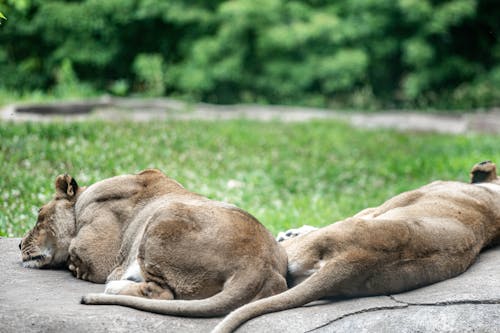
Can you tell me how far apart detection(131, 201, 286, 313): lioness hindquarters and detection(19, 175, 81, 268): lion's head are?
0.87 meters

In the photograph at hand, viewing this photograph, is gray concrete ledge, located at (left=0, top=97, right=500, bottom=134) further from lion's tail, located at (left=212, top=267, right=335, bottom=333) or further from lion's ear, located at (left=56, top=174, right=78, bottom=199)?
lion's tail, located at (left=212, top=267, right=335, bottom=333)

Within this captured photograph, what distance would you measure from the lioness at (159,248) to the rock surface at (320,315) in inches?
Answer: 5.3

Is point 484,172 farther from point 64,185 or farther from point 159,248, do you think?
point 64,185

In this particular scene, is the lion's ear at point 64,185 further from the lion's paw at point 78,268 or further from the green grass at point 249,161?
the green grass at point 249,161

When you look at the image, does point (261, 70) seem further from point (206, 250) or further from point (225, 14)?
point (206, 250)

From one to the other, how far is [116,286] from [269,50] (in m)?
15.7

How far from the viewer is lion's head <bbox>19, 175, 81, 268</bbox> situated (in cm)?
496

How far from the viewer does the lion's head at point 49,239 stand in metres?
4.96

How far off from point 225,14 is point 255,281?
15418 millimetres

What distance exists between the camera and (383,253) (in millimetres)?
4258

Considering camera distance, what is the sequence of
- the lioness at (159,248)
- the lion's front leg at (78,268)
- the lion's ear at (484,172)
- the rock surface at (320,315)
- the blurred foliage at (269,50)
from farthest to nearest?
the blurred foliage at (269,50) → the lion's ear at (484,172) → the lion's front leg at (78,268) → the lioness at (159,248) → the rock surface at (320,315)

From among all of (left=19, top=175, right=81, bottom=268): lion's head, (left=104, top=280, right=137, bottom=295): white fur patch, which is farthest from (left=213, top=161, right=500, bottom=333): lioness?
(left=19, top=175, right=81, bottom=268): lion's head

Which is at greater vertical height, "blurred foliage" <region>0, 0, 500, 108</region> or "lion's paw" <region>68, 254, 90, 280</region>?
"blurred foliage" <region>0, 0, 500, 108</region>

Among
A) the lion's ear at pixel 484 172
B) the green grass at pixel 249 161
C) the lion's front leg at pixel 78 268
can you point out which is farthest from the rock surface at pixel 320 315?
the green grass at pixel 249 161
